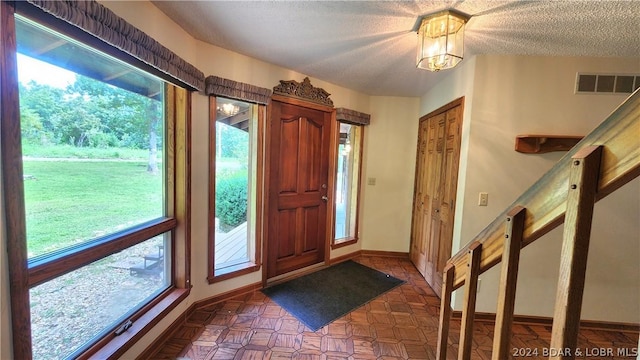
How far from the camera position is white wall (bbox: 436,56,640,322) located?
2.03 metres

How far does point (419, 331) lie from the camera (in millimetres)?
2051

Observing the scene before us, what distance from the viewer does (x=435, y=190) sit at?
283 centimetres

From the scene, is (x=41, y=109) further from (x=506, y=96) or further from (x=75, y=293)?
(x=506, y=96)

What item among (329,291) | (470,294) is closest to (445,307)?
(470,294)

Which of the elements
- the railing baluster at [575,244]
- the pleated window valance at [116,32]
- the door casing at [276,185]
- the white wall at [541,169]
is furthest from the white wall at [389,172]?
the railing baluster at [575,244]

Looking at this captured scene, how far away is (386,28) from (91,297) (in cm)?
243

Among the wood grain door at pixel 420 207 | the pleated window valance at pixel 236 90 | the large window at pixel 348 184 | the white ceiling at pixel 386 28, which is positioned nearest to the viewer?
the white ceiling at pixel 386 28

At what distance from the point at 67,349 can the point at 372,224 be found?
310 centimetres

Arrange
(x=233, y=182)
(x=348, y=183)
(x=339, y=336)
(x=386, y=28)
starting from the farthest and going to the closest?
(x=348, y=183) → (x=233, y=182) → (x=339, y=336) → (x=386, y=28)

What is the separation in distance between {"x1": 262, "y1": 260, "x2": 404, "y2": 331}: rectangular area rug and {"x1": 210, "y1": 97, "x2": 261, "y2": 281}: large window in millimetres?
479

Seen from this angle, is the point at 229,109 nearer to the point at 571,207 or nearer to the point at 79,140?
the point at 79,140

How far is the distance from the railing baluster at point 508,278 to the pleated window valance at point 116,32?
1802 mm

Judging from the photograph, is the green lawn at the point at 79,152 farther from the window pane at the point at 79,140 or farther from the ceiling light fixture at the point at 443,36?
the ceiling light fixture at the point at 443,36

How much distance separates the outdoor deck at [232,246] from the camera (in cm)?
242
